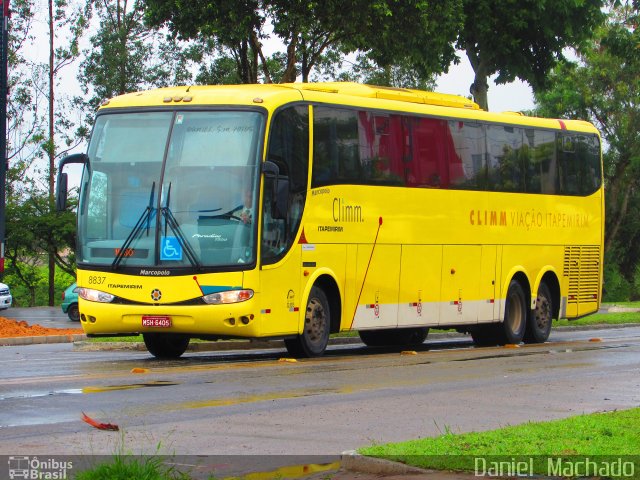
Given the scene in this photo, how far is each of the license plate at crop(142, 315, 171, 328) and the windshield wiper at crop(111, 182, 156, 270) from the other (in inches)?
35.9

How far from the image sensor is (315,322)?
62.2 ft

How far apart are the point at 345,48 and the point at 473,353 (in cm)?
1424

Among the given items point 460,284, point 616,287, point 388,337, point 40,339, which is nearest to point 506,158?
point 460,284

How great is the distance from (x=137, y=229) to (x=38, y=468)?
961cm

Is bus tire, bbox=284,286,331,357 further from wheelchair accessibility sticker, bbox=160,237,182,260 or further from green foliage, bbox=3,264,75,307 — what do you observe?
green foliage, bbox=3,264,75,307

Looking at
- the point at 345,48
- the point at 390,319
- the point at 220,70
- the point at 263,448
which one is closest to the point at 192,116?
the point at 390,319

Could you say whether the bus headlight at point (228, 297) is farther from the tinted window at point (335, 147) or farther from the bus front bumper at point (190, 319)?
the tinted window at point (335, 147)

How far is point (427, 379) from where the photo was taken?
1542cm

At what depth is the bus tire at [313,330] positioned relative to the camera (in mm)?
18797

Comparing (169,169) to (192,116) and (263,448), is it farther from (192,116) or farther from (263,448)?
(263,448)

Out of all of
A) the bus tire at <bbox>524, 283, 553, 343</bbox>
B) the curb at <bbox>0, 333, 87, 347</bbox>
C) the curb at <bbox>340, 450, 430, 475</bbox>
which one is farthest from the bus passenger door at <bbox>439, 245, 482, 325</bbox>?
the curb at <bbox>340, 450, 430, 475</bbox>

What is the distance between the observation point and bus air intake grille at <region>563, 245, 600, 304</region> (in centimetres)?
2616

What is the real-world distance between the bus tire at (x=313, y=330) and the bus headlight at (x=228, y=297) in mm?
1576

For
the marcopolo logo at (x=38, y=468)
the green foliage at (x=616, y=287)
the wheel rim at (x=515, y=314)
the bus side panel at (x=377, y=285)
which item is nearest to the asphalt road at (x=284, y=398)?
the marcopolo logo at (x=38, y=468)
